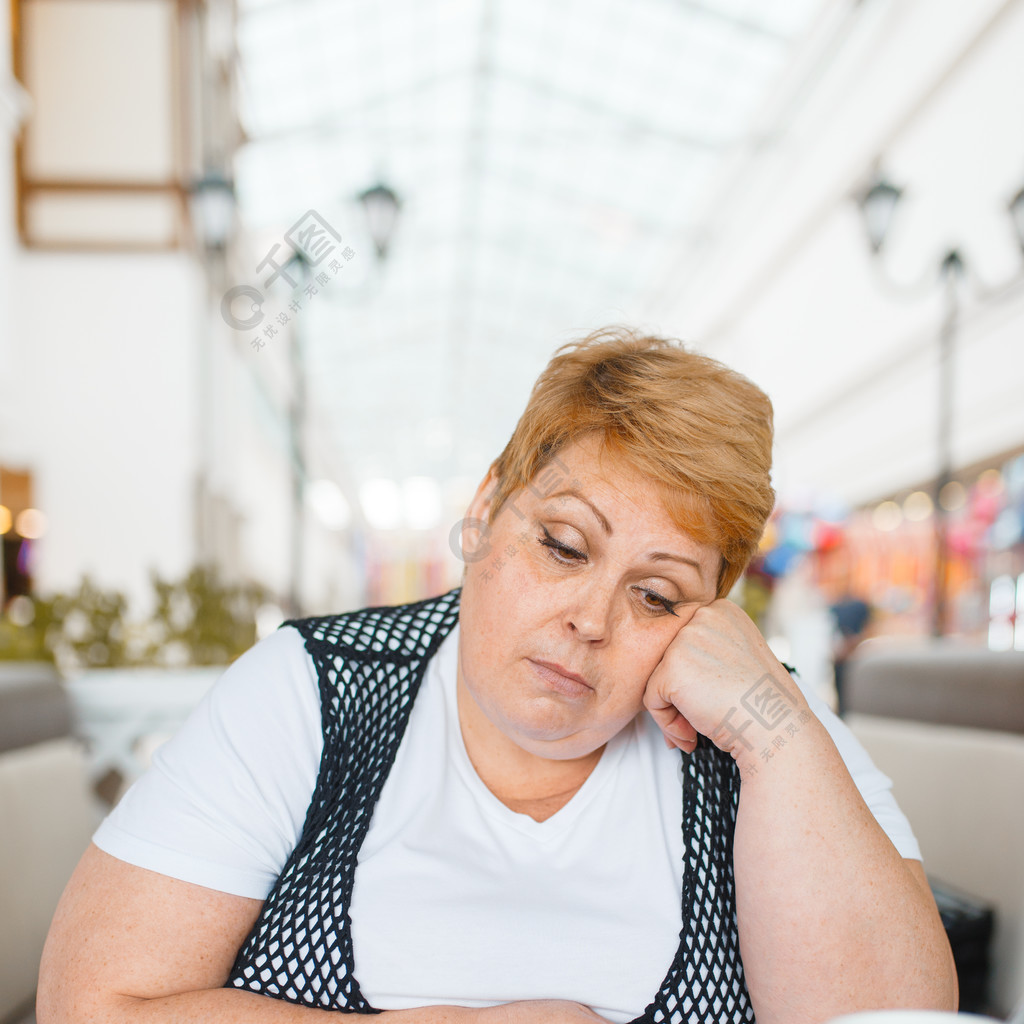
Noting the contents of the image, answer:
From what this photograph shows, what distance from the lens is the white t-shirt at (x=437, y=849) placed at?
95 cm

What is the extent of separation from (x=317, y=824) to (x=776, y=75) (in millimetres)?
10323

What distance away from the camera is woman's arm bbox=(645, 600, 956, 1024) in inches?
37.1

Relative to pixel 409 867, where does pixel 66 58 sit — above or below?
above

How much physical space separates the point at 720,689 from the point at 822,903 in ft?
0.80

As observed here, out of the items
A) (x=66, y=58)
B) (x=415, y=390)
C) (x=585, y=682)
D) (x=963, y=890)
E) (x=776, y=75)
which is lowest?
(x=963, y=890)

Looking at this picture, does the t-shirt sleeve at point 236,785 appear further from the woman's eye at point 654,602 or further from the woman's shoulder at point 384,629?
the woman's eye at point 654,602

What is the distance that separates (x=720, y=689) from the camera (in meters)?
1.04

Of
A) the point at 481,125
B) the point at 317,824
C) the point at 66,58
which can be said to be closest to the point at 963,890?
the point at 317,824

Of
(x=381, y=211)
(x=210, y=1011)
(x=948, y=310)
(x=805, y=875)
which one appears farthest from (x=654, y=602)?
(x=948, y=310)

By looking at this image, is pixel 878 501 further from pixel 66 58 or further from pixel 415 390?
pixel 415 390

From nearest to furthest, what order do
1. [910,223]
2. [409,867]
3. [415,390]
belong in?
1. [409,867]
2. [910,223]
3. [415,390]

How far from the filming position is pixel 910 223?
812 centimetres

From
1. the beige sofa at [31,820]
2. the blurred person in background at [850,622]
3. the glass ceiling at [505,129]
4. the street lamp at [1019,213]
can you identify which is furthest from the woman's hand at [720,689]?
the glass ceiling at [505,129]

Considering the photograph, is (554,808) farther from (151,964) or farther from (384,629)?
(151,964)
